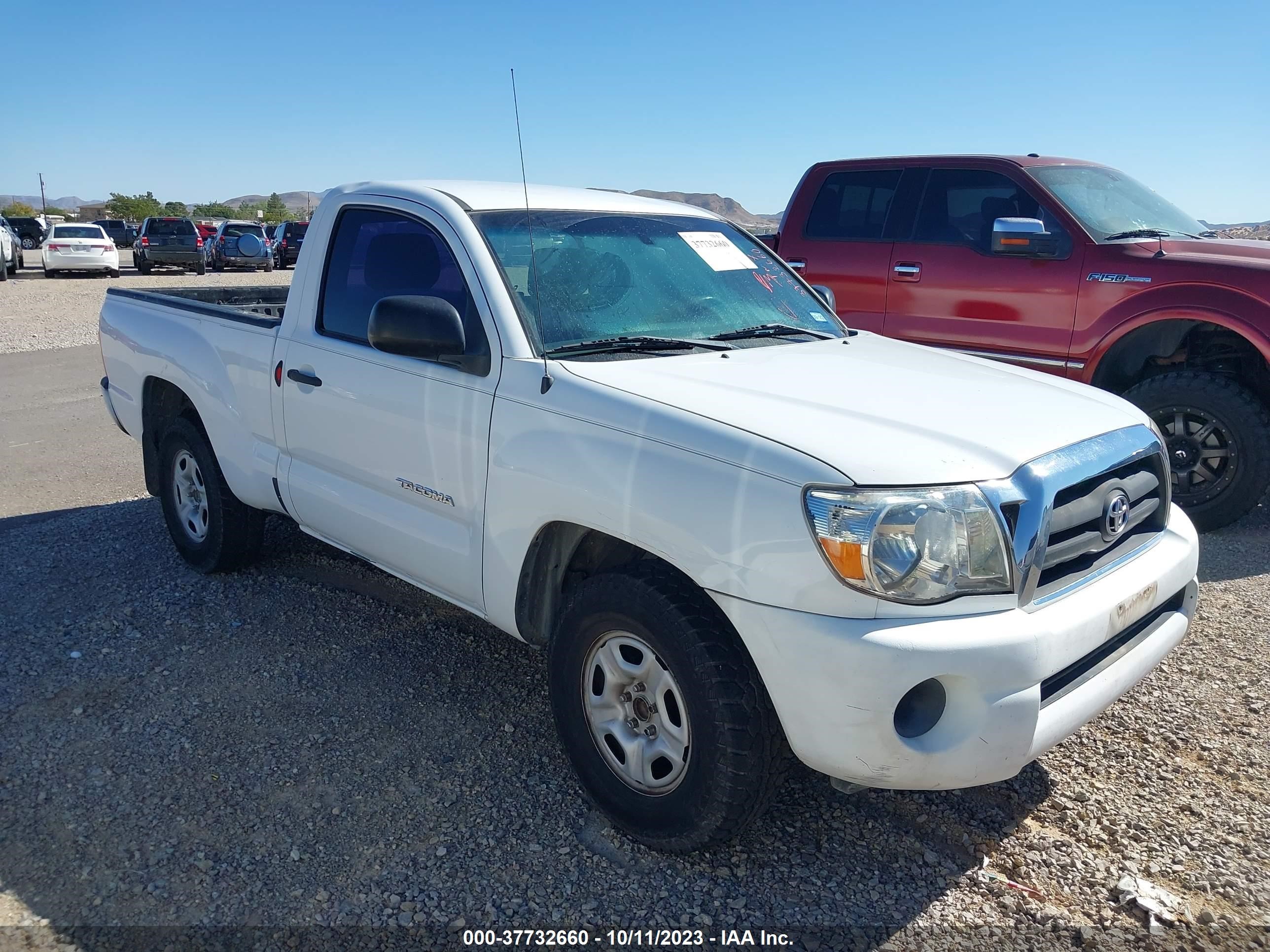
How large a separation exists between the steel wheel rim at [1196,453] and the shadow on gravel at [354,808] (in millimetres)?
3290

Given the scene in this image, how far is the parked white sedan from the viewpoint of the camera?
25.6 m

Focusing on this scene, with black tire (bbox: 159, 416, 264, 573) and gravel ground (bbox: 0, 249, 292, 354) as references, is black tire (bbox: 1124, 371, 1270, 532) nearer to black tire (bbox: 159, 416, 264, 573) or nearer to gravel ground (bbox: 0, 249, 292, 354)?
black tire (bbox: 159, 416, 264, 573)

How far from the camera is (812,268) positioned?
7.28 m

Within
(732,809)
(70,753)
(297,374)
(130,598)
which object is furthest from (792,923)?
(130,598)

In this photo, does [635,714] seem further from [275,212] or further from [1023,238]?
[275,212]

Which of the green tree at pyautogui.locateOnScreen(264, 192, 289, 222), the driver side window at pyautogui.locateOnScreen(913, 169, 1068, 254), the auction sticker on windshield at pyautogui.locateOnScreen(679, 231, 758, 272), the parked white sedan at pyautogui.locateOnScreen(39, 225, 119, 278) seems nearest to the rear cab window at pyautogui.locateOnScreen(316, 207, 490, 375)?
the auction sticker on windshield at pyautogui.locateOnScreen(679, 231, 758, 272)

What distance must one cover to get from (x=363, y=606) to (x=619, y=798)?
2171 mm

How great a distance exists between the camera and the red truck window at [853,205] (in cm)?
709

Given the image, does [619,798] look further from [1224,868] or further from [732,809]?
[1224,868]

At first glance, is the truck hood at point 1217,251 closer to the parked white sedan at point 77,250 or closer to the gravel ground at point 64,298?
the gravel ground at point 64,298

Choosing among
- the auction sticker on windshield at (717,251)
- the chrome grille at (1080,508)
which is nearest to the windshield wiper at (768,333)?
the auction sticker on windshield at (717,251)

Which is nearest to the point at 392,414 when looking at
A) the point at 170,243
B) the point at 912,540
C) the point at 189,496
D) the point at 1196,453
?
the point at 912,540

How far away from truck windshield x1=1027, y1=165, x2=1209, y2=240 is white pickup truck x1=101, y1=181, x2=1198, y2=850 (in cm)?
292

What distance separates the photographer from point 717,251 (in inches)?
163
